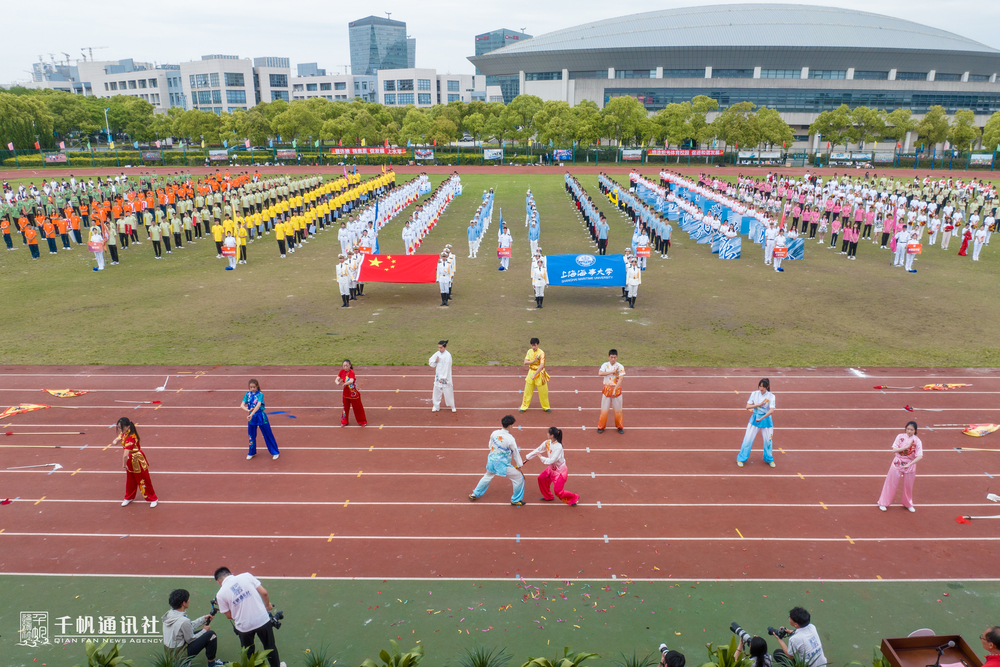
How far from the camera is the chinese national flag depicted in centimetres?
1730

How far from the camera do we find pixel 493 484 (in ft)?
28.9

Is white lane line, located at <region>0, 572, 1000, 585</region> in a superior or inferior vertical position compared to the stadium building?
inferior

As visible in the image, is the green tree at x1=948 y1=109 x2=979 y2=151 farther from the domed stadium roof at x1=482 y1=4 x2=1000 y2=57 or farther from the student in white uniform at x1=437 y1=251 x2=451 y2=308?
the student in white uniform at x1=437 y1=251 x2=451 y2=308

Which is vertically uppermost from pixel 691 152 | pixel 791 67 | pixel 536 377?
pixel 791 67

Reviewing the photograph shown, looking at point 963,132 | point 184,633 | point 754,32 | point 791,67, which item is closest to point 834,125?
point 963,132

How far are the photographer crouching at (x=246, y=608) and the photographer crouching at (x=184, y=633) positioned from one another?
1.01 ft

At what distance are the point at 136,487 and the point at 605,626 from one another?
6351 millimetres

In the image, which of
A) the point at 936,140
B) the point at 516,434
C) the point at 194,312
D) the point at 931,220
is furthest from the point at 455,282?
the point at 936,140

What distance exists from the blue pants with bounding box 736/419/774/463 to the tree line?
59839 millimetres

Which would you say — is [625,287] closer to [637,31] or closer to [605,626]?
[605,626]

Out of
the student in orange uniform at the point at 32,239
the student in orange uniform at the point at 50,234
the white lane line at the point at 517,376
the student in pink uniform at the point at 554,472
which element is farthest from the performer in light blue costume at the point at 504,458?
the student in orange uniform at the point at 50,234

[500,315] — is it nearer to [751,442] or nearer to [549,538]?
[751,442]

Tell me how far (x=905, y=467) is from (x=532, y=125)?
222 feet

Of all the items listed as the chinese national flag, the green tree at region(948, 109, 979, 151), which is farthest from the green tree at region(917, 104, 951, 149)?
the chinese national flag
